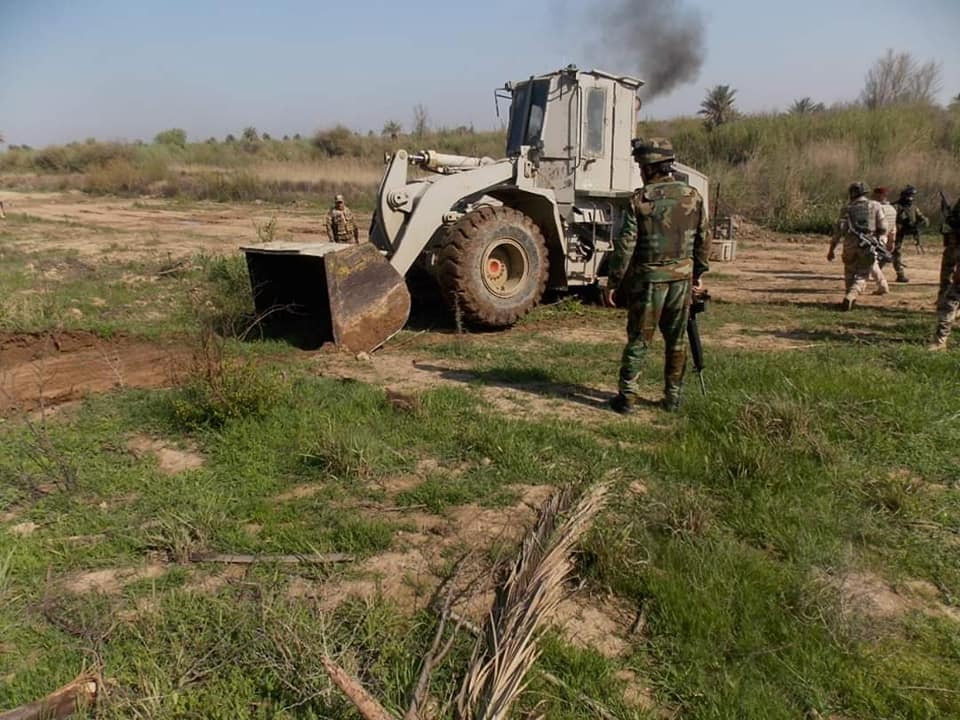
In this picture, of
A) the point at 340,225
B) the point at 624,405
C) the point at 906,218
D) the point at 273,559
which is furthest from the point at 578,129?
the point at 906,218

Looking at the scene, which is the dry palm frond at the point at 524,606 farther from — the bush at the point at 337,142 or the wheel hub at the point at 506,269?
the bush at the point at 337,142

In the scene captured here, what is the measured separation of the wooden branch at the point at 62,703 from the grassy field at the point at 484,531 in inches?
3.7

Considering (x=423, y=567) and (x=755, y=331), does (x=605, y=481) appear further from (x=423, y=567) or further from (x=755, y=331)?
(x=755, y=331)

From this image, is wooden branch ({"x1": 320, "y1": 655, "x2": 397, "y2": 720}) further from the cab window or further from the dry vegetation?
the dry vegetation

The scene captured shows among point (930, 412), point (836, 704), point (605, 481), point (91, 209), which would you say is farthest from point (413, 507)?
point (91, 209)

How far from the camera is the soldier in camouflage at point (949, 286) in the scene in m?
6.14

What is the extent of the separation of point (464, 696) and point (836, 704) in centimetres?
128

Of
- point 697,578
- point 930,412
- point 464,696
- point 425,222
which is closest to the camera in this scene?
point 464,696

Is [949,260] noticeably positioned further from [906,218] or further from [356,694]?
[356,694]

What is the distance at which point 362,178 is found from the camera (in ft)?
93.3

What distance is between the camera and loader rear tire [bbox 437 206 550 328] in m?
6.80

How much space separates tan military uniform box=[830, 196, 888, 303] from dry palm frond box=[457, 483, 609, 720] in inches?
264

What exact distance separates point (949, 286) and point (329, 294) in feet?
18.9

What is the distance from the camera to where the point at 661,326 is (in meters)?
4.88
